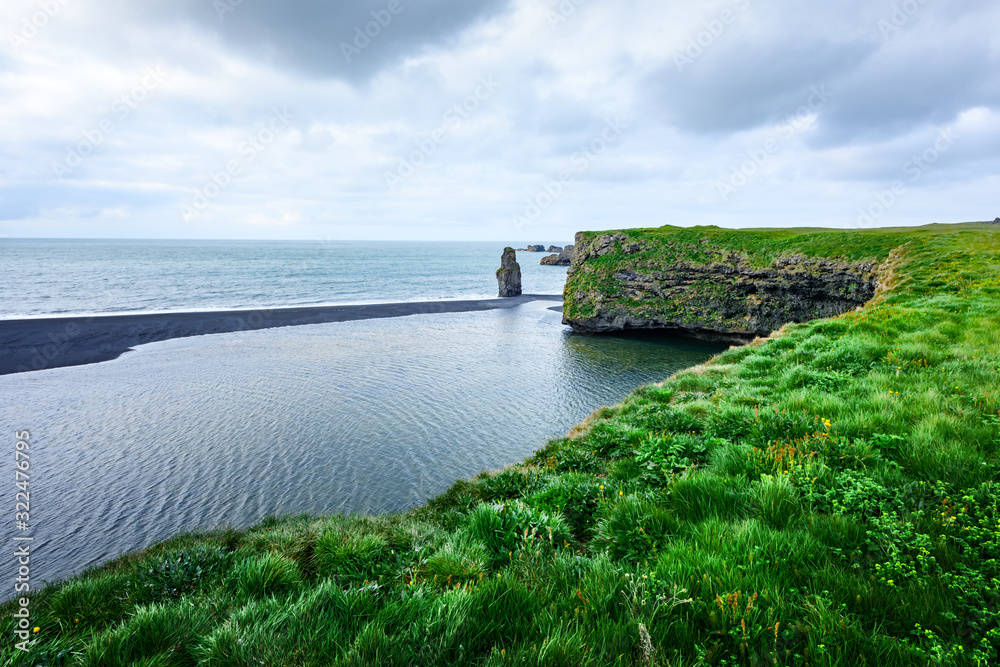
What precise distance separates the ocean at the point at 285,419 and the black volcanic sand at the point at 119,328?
3.65 m

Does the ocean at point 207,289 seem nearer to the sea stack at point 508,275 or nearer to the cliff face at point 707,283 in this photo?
the sea stack at point 508,275

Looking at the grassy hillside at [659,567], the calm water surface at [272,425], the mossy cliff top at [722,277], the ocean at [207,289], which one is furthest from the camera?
the ocean at [207,289]

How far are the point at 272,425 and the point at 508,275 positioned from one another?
63.6 m

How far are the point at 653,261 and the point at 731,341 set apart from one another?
11925 millimetres

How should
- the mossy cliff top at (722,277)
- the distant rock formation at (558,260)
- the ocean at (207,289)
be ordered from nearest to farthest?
the mossy cliff top at (722,277) → the ocean at (207,289) → the distant rock formation at (558,260)

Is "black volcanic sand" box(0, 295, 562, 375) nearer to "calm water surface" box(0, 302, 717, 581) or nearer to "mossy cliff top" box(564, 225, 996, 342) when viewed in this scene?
A: "calm water surface" box(0, 302, 717, 581)

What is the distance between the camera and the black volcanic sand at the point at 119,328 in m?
34.0

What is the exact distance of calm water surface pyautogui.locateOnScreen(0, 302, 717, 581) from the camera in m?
13.9

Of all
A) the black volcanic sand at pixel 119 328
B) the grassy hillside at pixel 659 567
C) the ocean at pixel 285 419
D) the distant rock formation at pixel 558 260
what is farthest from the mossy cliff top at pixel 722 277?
the distant rock formation at pixel 558 260

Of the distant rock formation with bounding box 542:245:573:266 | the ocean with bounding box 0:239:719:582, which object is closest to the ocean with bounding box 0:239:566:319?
the ocean with bounding box 0:239:719:582

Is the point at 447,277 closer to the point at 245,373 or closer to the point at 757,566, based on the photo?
the point at 245,373

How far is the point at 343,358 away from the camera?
34.0 metres

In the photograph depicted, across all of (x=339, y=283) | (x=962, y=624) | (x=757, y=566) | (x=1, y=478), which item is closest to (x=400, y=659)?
(x=757, y=566)

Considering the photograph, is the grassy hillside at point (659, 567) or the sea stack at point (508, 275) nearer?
the grassy hillside at point (659, 567)
